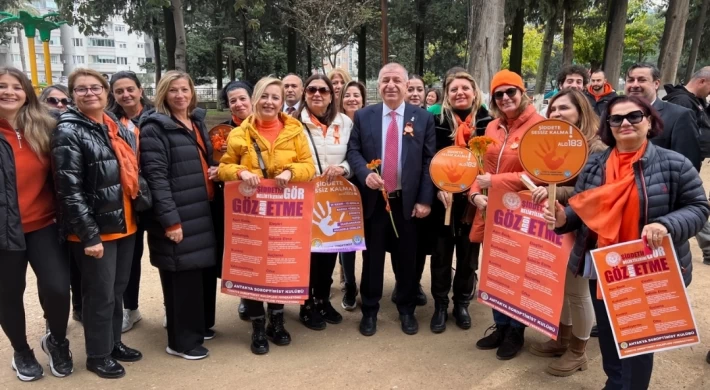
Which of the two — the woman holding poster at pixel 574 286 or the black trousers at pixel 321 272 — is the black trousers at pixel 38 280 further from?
the woman holding poster at pixel 574 286

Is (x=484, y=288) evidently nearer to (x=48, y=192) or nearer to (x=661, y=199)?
(x=661, y=199)

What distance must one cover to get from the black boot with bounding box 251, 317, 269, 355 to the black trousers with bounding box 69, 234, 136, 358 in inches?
41.6

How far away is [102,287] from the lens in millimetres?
3492

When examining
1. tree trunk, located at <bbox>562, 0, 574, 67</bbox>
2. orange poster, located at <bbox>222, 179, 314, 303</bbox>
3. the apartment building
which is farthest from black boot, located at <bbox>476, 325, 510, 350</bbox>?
the apartment building

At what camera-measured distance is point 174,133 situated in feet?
11.9

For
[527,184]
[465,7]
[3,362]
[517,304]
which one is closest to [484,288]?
[517,304]

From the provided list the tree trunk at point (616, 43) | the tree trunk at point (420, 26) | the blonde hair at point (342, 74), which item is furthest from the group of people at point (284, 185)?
the tree trunk at point (420, 26)

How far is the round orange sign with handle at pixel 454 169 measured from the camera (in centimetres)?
378

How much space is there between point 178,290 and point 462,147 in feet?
8.10

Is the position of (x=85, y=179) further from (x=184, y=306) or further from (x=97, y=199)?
(x=184, y=306)

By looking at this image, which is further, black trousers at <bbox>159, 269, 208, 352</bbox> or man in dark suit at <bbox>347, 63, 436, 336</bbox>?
man in dark suit at <bbox>347, 63, 436, 336</bbox>

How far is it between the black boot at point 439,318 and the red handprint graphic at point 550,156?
1.82 metres

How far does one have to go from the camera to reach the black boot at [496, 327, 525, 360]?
3869 millimetres

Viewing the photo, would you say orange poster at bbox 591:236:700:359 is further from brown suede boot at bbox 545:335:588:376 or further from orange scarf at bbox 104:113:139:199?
orange scarf at bbox 104:113:139:199
